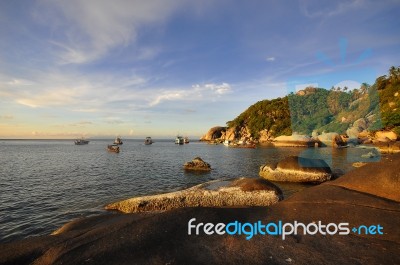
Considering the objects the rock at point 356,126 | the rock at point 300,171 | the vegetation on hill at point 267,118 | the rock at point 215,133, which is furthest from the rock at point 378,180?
the rock at point 215,133

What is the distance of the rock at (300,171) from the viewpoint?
2358 cm

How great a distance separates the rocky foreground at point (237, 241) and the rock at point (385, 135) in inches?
2866

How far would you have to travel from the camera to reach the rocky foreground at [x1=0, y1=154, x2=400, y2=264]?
19.1ft

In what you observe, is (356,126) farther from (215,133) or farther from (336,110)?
(215,133)

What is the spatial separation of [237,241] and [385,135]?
81480mm

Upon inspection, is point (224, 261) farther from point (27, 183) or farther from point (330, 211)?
→ point (27, 183)

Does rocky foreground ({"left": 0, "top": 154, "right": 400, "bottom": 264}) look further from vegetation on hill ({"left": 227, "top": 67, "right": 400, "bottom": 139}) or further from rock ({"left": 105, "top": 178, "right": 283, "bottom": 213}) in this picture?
vegetation on hill ({"left": 227, "top": 67, "right": 400, "bottom": 139})

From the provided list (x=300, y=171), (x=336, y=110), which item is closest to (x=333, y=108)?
(x=336, y=110)

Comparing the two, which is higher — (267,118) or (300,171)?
(267,118)

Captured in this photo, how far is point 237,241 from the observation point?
6645 millimetres

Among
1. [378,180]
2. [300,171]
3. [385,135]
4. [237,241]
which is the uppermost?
[385,135]

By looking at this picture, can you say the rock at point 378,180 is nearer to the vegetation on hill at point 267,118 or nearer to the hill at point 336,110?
the hill at point 336,110

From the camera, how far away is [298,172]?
943 inches

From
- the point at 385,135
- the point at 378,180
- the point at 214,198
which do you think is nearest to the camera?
the point at 378,180
